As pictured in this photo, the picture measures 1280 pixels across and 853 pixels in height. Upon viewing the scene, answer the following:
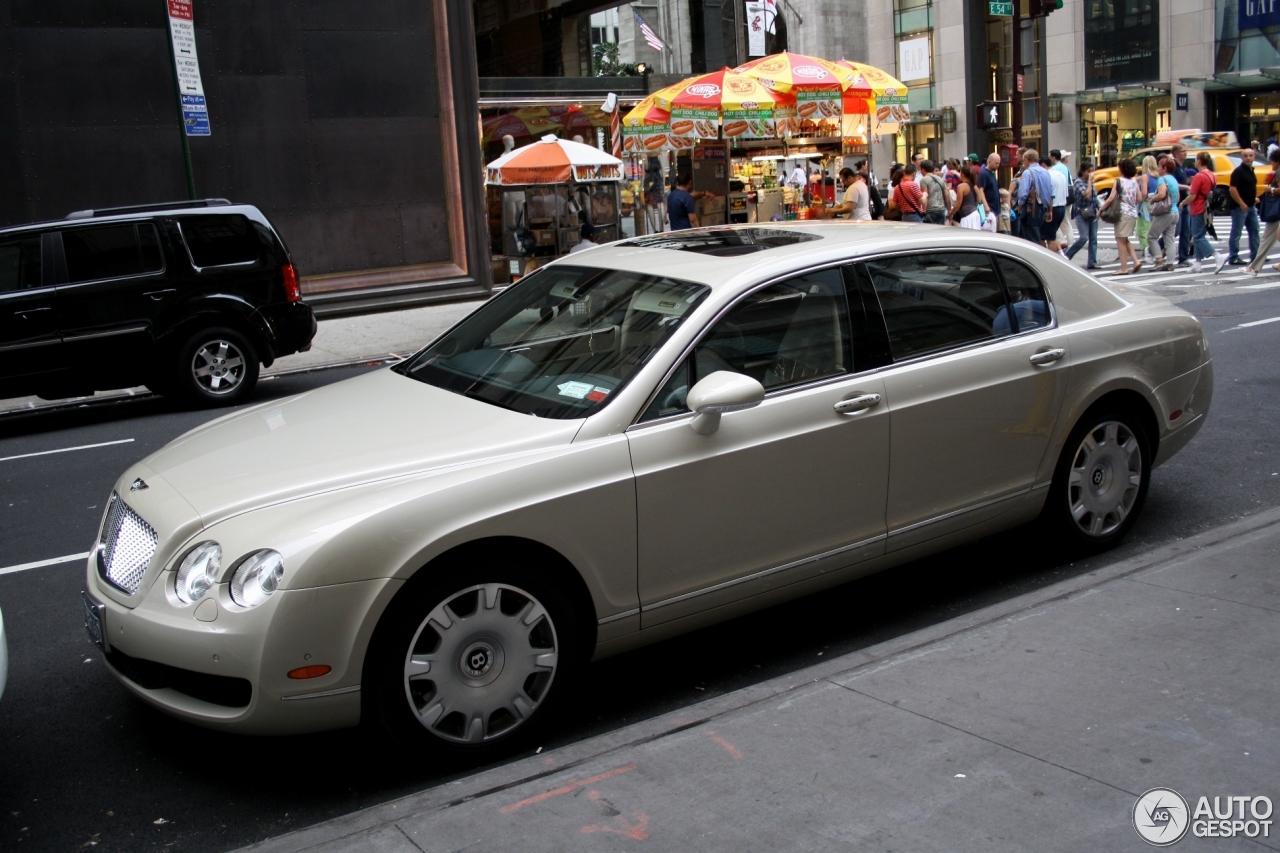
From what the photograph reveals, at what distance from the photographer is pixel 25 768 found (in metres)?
4.09

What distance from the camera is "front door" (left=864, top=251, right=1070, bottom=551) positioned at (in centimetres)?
486

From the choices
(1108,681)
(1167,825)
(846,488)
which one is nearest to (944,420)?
(846,488)

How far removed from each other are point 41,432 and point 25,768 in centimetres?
737

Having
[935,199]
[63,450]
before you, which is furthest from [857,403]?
[935,199]

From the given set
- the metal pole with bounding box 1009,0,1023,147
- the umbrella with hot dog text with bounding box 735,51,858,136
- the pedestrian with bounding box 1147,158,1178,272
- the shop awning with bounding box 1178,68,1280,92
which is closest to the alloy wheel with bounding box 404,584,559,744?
the umbrella with hot dog text with bounding box 735,51,858,136

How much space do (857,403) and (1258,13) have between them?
150 feet

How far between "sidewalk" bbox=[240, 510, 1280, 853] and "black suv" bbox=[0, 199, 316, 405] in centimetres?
844

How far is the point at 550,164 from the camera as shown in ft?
63.2

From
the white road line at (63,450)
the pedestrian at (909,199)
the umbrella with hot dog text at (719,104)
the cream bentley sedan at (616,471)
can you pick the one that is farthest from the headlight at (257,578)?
the umbrella with hot dog text at (719,104)

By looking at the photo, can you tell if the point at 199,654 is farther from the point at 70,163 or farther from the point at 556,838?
the point at 70,163

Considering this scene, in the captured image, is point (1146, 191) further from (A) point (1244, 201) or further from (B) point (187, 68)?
(B) point (187, 68)

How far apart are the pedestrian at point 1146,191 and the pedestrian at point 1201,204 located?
567 millimetres

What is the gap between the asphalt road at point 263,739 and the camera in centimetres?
376

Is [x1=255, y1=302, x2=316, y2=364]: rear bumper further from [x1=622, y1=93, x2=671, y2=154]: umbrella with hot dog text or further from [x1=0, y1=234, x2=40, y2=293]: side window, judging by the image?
[x1=622, y1=93, x2=671, y2=154]: umbrella with hot dog text
